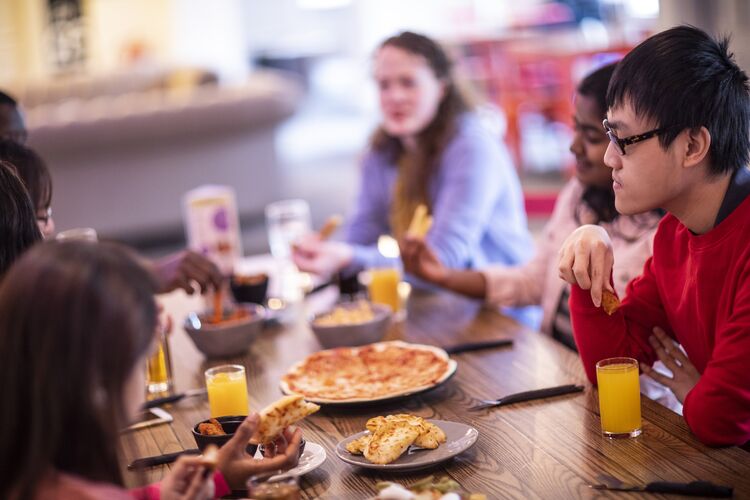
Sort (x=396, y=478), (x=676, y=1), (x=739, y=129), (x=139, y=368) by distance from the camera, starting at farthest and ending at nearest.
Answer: (x=676, y=1)
(x=739, y=129)
(x=396, y=478)
(x=139, y=368)

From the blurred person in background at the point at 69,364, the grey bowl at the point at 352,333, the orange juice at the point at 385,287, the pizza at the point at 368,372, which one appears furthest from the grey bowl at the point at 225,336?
the blurred person in background at the point at 69,364

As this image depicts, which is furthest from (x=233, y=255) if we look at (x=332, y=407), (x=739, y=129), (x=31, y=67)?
(x=31, y=67)

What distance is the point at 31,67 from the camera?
12.0 m

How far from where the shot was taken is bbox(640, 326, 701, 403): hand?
1.72 m

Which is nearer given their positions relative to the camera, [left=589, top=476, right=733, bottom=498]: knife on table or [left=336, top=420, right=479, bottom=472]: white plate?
[left=589, top=476, right=733, bottom=498]: knife on table

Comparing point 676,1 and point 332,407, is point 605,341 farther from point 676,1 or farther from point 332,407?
point 676,1

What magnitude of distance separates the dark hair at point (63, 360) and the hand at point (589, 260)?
866 mm

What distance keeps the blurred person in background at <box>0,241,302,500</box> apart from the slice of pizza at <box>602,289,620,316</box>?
912 millimetres

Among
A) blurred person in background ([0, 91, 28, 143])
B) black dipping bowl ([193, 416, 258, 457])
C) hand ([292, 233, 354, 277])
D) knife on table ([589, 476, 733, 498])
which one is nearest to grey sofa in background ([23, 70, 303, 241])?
hand ([292, 233, 354, 277])

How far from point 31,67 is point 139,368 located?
38.6ft

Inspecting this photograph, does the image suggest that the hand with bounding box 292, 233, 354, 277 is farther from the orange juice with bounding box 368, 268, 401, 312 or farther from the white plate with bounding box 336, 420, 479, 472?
the white plate with bounding box 336, 420, 479, 472

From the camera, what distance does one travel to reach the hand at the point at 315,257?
296cm

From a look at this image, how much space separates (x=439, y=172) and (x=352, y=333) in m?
1.06

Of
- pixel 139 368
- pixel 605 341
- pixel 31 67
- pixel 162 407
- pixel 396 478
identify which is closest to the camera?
pixel 139 368
